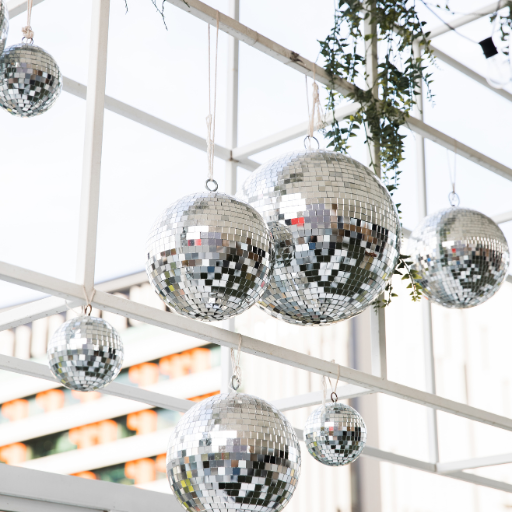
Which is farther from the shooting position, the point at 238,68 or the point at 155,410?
the point at 155,410

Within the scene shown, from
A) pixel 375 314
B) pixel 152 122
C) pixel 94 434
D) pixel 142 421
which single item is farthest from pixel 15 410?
pixel 375 314

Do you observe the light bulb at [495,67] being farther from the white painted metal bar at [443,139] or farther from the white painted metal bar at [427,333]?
the white painted metal bar at [427,333]

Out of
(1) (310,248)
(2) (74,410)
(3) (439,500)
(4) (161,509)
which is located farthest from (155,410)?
(1) (310,248)

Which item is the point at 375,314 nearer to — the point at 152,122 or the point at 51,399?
the point at 152,122

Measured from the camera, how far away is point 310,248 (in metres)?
1.45

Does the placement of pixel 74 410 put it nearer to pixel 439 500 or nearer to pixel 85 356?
pixel 439 500

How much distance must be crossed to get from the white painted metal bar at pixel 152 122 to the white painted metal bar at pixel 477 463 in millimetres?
2320

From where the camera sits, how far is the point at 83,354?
2822 mm

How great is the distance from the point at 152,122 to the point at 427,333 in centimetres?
231

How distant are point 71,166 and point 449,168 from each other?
257cm

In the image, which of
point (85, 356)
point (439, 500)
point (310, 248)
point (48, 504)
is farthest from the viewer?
point (439, 500)

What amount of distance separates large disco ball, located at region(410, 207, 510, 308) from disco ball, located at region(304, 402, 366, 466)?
1269 millimetres

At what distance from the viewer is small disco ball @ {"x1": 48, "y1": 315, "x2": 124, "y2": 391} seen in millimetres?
2830

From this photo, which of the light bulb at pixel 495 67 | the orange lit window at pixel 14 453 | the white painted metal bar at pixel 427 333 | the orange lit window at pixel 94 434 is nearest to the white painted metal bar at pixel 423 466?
the white painted metal bar at pixel 427 333
